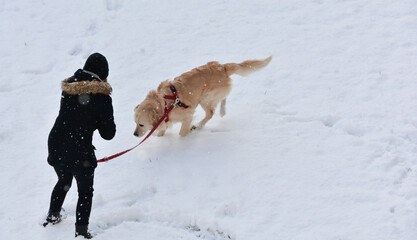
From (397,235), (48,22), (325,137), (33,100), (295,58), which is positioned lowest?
(397,235)

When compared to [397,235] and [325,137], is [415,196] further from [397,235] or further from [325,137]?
[325,137]

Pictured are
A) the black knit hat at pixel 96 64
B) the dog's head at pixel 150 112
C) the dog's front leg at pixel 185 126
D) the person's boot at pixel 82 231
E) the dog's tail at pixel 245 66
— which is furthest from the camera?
the dog's tail at pixel 245 66

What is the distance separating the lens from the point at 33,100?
6.54 meters

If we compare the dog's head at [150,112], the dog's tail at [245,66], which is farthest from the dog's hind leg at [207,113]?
the dog's head at [150,112]

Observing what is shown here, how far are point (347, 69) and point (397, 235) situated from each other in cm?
352

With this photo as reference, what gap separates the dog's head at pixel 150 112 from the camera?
16.6ft

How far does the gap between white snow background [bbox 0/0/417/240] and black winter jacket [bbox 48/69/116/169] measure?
3.30 ft

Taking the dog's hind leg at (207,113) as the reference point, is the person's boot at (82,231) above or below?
below

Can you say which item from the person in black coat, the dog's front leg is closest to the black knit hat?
the person in black coat

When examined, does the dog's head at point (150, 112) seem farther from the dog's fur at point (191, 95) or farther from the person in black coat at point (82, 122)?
the person in black coat at point (82, 122)

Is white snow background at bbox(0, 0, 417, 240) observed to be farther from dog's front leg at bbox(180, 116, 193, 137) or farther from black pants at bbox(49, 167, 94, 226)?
black pants at bbox(49, 167, 94, 226)

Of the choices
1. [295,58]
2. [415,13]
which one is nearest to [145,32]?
[295,58]

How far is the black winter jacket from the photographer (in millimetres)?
3480

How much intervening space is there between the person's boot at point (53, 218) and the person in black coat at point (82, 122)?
434mm
